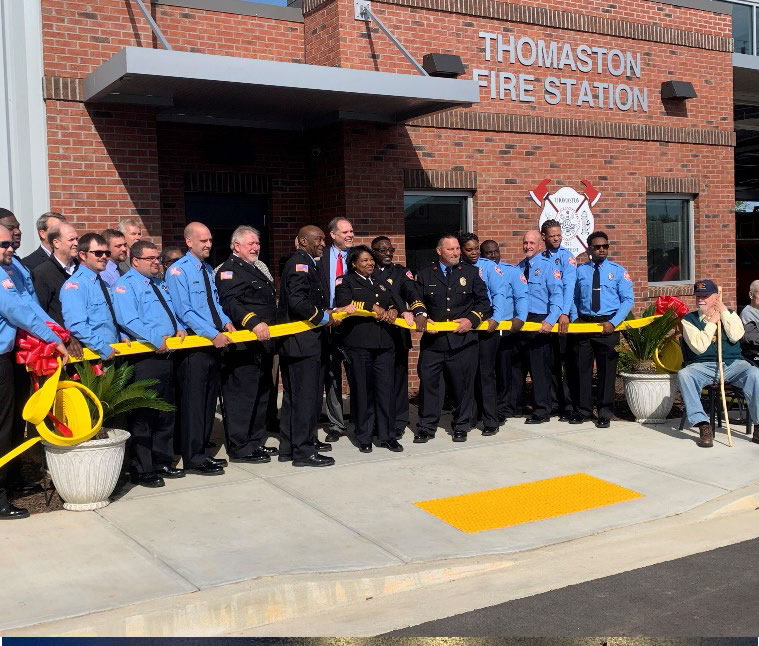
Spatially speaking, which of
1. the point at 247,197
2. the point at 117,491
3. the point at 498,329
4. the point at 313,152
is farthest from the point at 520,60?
the point at 117,491

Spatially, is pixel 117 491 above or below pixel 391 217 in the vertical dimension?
below

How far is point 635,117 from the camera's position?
14.5 m

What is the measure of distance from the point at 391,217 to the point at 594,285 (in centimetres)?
315

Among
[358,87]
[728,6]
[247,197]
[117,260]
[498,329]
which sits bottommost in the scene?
[498,329]

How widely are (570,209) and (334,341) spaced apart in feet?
19.1

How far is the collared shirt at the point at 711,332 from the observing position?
9.34m

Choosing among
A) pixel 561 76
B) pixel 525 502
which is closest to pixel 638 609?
pixel 525 502

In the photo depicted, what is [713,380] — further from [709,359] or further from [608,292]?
[608,292]

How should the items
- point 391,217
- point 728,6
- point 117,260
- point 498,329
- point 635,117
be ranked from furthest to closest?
point 728,6, point 635,117, point 391,217, point 498,329, point 117,260

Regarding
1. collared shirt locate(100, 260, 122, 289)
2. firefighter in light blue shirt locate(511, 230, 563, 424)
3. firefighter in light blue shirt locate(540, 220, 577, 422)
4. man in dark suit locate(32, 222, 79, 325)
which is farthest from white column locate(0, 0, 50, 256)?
firefighter in light blue shirt locate(540, 220, 577, 422)

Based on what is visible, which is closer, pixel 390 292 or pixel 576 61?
pixel 390 292

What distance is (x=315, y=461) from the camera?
8.37 metres

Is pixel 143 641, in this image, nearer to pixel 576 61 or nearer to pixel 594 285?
pixel 594 285

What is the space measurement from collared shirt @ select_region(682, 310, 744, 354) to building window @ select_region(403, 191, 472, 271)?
14.2 feet
